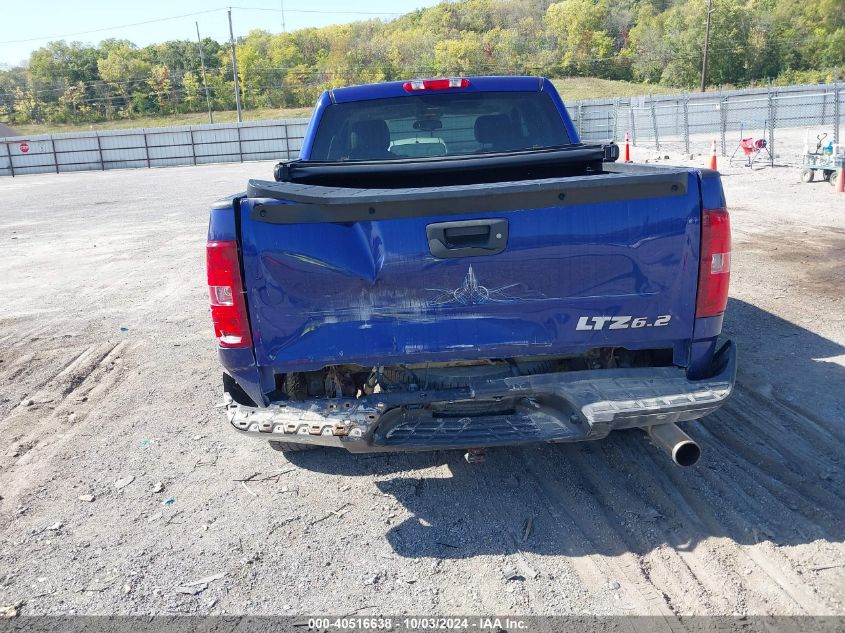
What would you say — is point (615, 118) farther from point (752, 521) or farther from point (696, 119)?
point (752, 521)

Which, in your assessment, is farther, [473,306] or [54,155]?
[54,155]

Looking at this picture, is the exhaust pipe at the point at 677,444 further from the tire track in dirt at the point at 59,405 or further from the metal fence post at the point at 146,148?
the metal fence post at the point at 146,148

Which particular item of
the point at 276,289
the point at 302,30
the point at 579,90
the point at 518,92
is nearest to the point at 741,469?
the point at 276,289

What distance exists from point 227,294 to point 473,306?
1098 millimetres

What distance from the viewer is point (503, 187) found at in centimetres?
294

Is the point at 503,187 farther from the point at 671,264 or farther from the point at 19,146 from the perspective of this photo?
the point at 19,146

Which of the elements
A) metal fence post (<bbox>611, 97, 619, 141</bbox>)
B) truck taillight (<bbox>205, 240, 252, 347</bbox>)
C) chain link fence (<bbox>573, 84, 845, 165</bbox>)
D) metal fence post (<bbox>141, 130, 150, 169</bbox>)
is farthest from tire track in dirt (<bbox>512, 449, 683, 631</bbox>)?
metal fence post (<bbox>141, 130, 150, 169</bbox>)

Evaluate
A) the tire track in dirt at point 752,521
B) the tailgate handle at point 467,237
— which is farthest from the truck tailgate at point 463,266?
the tire track in dirt at point 752,521

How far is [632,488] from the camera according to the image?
357cm

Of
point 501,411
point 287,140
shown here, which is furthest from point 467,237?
point 287,140

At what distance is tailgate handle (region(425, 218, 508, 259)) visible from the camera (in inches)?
116

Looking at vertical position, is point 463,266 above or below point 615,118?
below

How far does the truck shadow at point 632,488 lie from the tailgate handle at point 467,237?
1.36m

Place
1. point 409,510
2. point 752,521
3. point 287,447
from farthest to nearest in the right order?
point 287,447
point 409,510
point 752,521
